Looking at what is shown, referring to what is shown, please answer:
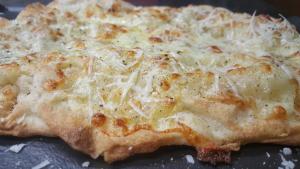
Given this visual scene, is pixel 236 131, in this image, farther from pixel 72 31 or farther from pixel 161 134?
pixel 72 31

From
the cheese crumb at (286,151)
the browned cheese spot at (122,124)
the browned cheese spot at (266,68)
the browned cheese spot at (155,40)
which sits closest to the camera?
the browned cheese spot at (122,124)

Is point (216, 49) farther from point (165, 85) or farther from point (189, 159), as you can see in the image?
point (189, 159)

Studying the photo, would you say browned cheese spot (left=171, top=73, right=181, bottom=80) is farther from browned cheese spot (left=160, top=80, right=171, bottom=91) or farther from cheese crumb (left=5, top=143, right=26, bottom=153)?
cheese crumb (left=5, top=143, right=26, bottom=153)

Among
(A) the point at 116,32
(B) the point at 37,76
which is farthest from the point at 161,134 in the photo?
(A) the point at 116,32

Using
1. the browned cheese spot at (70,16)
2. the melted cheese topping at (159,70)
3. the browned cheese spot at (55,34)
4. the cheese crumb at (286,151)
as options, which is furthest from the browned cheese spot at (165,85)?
the browned cheese spot at (70,16)

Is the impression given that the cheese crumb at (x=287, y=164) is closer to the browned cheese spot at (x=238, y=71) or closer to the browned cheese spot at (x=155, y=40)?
the browned cheese spot at (x=238, y=71)

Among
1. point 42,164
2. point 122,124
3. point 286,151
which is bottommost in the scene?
point 42,164

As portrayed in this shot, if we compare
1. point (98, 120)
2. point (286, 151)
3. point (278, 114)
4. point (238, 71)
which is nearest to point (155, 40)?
point (238, 71)

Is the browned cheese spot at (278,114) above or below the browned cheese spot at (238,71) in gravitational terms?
below
